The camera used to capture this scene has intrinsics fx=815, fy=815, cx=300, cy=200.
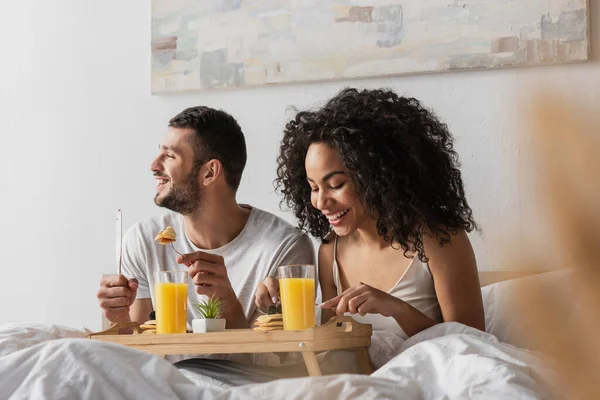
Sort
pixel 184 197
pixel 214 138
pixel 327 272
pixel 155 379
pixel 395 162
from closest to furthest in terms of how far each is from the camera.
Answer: pixel 155 379 < pixel 395 162 < pixel 327 272 < pixel 184 197 < pixel 214 138

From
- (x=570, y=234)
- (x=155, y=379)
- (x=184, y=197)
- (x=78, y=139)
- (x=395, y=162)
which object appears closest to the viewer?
(x=570, y=234)

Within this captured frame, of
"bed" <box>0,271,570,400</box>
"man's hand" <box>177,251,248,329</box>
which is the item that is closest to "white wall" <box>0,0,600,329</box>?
"man's hand" <box>177,251,248,329</box>

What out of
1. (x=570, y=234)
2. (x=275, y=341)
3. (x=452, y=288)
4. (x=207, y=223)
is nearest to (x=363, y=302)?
(x=275, y=341)

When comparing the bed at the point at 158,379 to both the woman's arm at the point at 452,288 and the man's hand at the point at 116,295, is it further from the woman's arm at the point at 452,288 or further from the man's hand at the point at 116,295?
the man's hand at the point at 116,295

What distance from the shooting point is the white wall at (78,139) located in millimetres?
2740

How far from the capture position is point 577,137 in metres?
0.12

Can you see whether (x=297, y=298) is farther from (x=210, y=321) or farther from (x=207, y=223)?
(x=207, y=223)

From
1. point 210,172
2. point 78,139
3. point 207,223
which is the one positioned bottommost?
point 207,223

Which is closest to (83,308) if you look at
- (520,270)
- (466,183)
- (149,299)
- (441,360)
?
(149,299)

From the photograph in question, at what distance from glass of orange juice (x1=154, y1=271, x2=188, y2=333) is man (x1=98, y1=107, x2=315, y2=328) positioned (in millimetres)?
283

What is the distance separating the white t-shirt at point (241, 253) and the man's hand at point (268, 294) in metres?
0.23

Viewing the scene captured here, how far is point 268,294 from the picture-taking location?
5.81ft

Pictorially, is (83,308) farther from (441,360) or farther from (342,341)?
(441,360)

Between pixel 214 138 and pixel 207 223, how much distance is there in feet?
0.80
